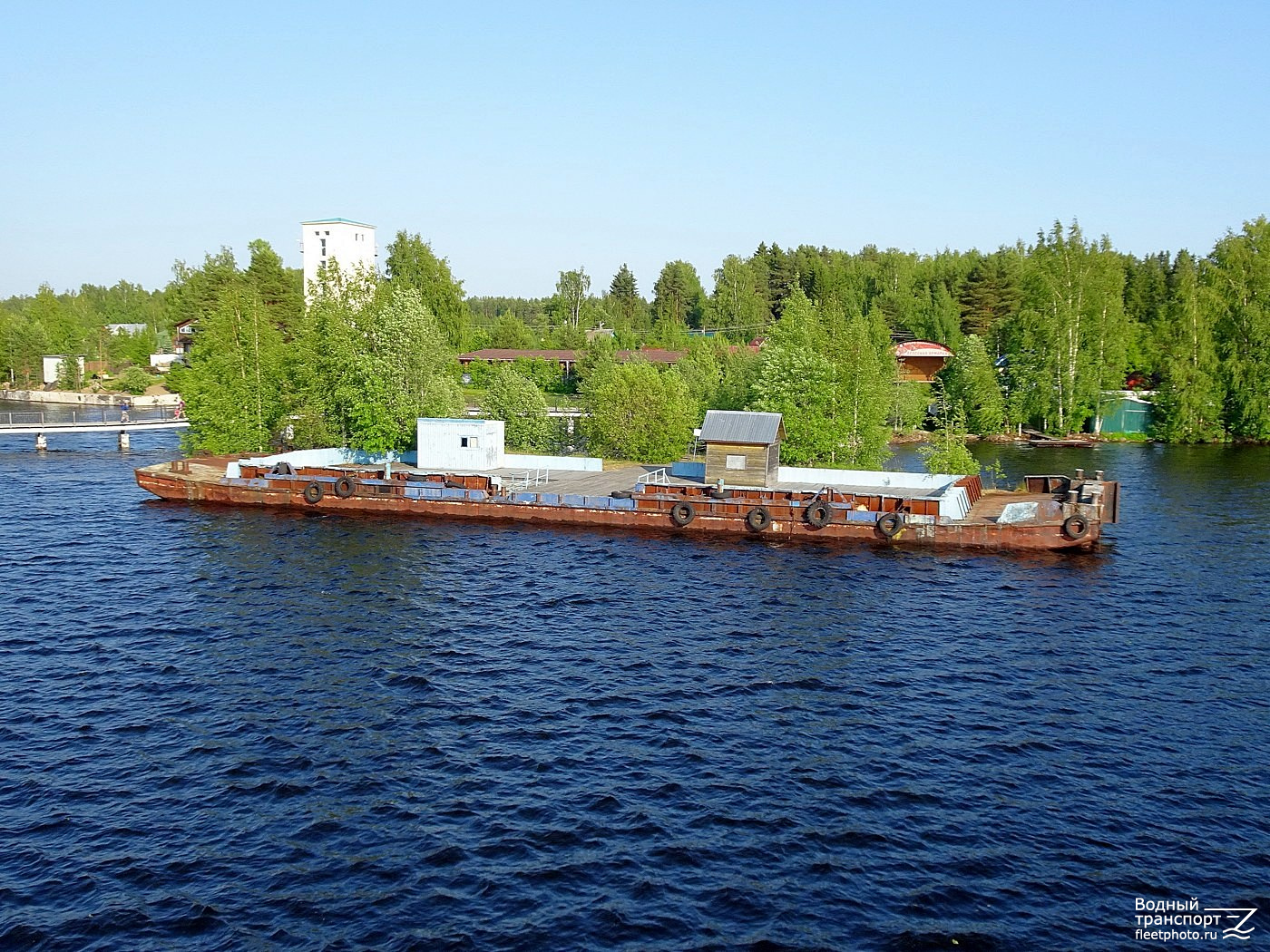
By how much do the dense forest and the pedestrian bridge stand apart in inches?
478

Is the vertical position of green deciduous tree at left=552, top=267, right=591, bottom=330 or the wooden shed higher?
A: green deciduous tree at left=552, top=267, right=591, bottom=330

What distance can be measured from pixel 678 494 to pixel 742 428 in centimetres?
594

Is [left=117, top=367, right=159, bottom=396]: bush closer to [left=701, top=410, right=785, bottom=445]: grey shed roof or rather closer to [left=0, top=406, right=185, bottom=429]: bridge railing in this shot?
[left=0, top=406, right=185, bottom=429]: bridge railing

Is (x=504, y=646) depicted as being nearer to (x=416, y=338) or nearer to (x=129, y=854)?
(x=129, y=854)

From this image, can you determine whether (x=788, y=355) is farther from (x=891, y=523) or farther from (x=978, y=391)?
(x=978, y=391)

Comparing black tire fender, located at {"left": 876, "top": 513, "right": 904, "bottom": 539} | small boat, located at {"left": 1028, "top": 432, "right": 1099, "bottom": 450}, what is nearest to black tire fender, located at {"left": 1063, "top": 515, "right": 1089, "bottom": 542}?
black tire fender, located at {"left": 876, "top": 513, "right": 904, "bottom": 539}

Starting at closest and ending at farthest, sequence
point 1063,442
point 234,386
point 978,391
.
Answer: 1. point 234,386
2. point 1063,442
3. point 978,391

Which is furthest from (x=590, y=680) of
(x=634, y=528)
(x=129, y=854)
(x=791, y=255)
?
(x=791, y=255)

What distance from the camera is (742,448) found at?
57.9 meters

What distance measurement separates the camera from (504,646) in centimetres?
3622

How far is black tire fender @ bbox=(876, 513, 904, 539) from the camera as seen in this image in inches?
2048

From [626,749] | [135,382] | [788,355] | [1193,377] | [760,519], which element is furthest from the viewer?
[135,382]

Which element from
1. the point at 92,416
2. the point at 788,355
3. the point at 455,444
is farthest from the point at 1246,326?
the point at 92,416

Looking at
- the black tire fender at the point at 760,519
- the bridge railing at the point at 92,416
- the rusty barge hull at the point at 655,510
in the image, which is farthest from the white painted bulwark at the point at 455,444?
the bridge railing at the point at 92,416
